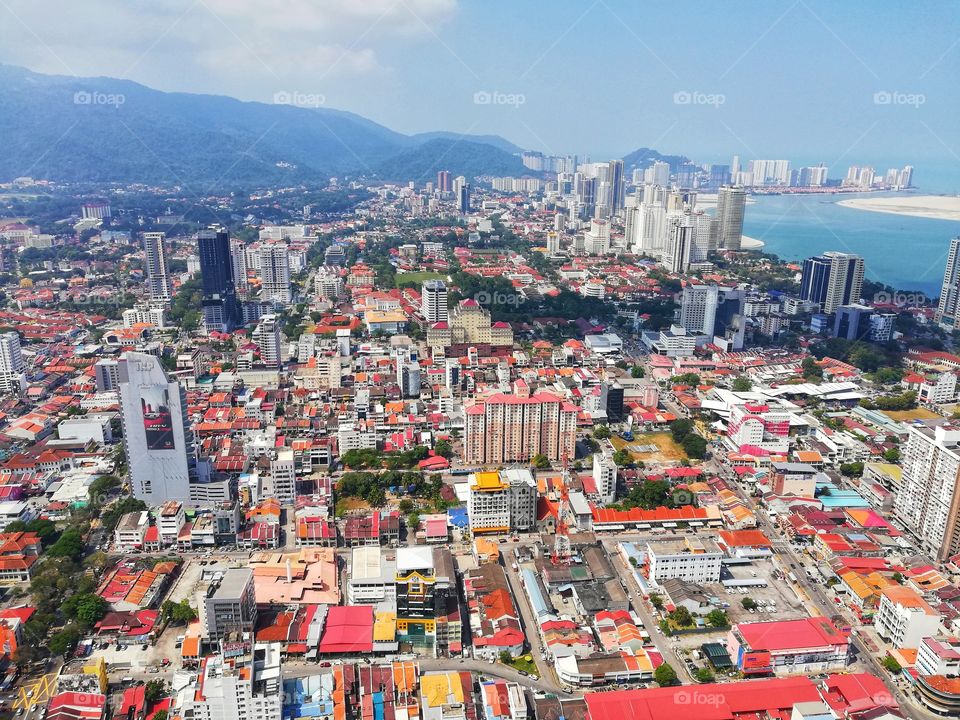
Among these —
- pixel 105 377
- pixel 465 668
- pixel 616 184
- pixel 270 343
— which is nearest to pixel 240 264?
pixel 270 343

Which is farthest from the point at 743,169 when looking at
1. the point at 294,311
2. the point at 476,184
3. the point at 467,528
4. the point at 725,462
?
the point at 467,528

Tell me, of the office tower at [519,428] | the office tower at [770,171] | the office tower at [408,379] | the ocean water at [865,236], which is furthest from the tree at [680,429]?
the office tower at [770,171]

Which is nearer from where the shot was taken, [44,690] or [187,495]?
[44,690]

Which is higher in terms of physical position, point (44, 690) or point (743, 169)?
point (743, 169)

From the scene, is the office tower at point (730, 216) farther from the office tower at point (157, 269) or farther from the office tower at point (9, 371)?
the office tower at point (9, 371)

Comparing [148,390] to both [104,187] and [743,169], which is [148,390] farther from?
[743,169]

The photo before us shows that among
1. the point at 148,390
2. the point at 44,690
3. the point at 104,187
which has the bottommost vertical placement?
the point at 44,690
